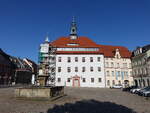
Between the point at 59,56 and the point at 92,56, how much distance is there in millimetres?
10714

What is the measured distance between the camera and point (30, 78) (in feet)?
270

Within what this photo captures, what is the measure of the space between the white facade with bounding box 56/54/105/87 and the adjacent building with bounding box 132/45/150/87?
38.4ft

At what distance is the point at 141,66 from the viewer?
46.9 m

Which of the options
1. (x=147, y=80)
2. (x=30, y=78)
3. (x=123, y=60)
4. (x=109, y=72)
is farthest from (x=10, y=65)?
(x=147, y=80)

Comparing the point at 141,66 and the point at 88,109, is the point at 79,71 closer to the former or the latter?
the point at 141,66

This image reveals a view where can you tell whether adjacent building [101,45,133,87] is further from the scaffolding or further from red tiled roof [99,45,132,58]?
the scaffolding

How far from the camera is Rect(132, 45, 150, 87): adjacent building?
43906 millimetres

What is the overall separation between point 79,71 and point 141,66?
1946 centimetres

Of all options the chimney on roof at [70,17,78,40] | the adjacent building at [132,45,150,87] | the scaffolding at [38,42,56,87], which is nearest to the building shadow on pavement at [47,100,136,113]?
the scaffolding at [38,42,56,87]

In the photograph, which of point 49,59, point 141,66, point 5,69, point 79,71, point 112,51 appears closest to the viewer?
point 141,66

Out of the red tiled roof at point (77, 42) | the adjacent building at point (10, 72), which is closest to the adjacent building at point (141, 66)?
the red tiled roof at point (77, 42)

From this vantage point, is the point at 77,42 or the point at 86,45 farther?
the point at 77,42

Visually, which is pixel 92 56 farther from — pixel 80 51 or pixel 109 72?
pixel 109 72

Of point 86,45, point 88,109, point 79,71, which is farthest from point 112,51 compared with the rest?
point 88,109
